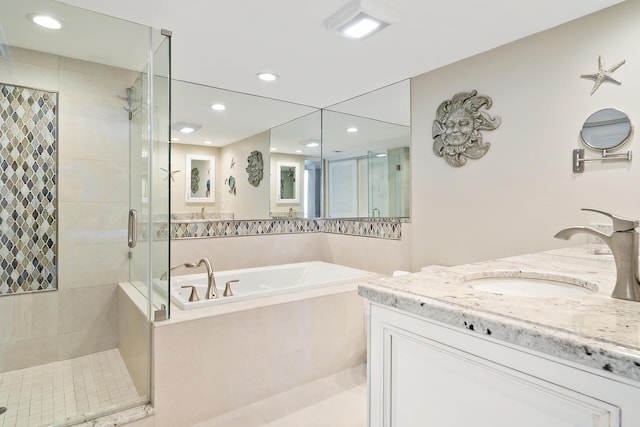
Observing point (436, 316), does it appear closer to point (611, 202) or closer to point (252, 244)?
point (611, 202)

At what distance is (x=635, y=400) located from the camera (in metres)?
0.51

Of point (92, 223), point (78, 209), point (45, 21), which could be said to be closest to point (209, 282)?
point (92, 223)

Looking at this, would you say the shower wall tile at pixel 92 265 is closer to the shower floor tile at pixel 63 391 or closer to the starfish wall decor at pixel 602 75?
the shower floor tile at pixel 63 391

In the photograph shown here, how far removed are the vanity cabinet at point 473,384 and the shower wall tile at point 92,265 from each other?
7.97 feet

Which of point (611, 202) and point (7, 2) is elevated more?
point (7, 2)

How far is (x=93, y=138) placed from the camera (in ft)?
8.48

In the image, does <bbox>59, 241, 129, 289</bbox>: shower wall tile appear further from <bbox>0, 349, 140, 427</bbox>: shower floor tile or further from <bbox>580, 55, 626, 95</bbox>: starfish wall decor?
<bbox>580, 55, 626, 95</bbox>: starfish wall decor

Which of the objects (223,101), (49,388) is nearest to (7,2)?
(223,101)

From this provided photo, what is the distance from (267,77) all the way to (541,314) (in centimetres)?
269

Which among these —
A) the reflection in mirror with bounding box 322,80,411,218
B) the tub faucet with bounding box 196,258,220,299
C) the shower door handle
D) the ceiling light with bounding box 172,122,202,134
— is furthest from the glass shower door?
the reflection in mirror with bounding box 322,80,411,218

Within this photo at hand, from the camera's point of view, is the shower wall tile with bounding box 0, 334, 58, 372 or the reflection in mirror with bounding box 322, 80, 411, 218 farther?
the reflection in mirror with bounding box 322, 80, 411, 218

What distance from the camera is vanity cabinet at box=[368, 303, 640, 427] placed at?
55cm

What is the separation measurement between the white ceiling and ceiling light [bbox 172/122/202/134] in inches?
16.7

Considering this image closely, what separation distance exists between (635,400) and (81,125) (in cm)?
316
